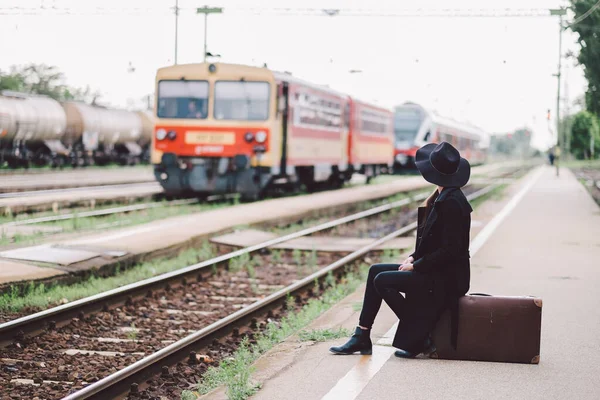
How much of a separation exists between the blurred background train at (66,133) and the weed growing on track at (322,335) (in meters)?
26.7

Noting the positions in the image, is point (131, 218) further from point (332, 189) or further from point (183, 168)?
point (332, 189)

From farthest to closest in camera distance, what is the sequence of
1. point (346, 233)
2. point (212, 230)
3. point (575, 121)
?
point (575, 121), point (346, 233), point (212, 230)

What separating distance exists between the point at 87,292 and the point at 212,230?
5.20 m

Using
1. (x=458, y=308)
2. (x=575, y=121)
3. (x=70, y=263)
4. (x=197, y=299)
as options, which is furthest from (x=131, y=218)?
(x=575, y=121)

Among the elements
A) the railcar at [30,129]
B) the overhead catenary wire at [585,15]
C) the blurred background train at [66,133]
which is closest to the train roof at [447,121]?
the blurred background train at [66,133]

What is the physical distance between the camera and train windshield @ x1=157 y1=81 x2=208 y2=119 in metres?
21.1

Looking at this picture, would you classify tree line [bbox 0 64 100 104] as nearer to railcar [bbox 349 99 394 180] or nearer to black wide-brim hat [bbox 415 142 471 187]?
railcar [bbox 349 99 394 180]

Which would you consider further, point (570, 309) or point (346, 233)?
point (346, 233)

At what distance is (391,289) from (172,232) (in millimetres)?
8837

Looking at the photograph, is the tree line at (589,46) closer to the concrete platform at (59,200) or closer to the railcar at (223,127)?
the railcar at (223,127)

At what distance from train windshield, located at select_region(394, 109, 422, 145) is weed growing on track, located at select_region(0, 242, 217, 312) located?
2651cm

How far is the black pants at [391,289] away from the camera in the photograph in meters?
6.18

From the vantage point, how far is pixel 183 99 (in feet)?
69.7

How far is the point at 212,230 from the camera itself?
1508 centimetres
